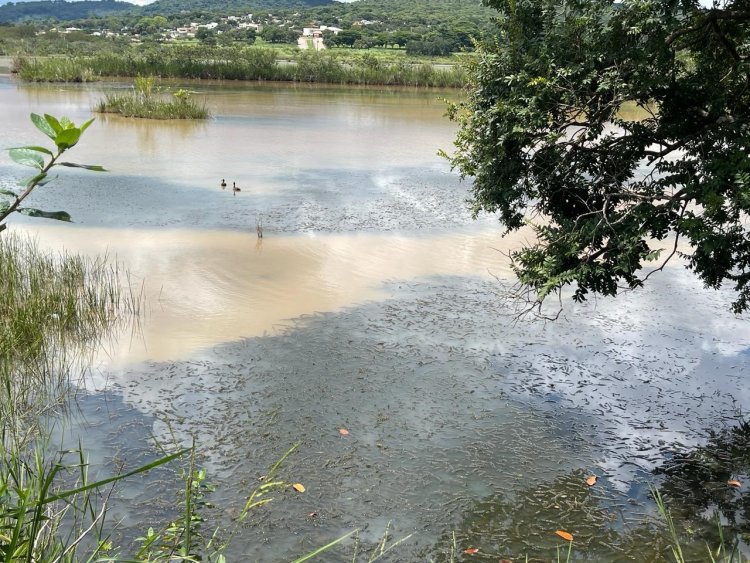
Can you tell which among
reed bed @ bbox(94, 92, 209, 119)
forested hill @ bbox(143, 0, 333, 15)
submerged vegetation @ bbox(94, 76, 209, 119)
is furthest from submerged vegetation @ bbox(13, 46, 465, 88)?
forested hill @ bbox(143, 0, 333, 15)

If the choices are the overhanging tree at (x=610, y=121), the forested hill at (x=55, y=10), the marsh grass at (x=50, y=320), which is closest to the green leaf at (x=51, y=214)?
the marsh grass at (x=50, y=320)

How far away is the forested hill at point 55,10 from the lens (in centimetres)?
13885

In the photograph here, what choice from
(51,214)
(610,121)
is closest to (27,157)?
(51,214)

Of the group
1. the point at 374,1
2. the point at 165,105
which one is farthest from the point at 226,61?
the point at 374,1

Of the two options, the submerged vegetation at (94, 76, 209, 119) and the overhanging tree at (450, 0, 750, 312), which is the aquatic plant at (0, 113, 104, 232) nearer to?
the overhanging tree at (450, 0, 750, 312)

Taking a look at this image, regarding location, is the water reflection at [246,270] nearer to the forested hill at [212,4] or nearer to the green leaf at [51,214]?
the green leaf at [51,214]

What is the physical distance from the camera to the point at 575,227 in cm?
565

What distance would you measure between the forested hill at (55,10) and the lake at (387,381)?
138 meters

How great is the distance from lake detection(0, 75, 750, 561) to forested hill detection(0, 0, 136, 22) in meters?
138

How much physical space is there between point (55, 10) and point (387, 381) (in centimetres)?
16603

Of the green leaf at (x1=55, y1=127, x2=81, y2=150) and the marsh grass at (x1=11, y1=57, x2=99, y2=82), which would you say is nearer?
the green leaf at (x1=55, y1=127, x2=81, y2=150)

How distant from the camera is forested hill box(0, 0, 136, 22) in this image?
13885cm

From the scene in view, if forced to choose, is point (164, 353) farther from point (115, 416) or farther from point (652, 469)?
point (652, 469)

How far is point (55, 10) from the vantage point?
151000 mm
